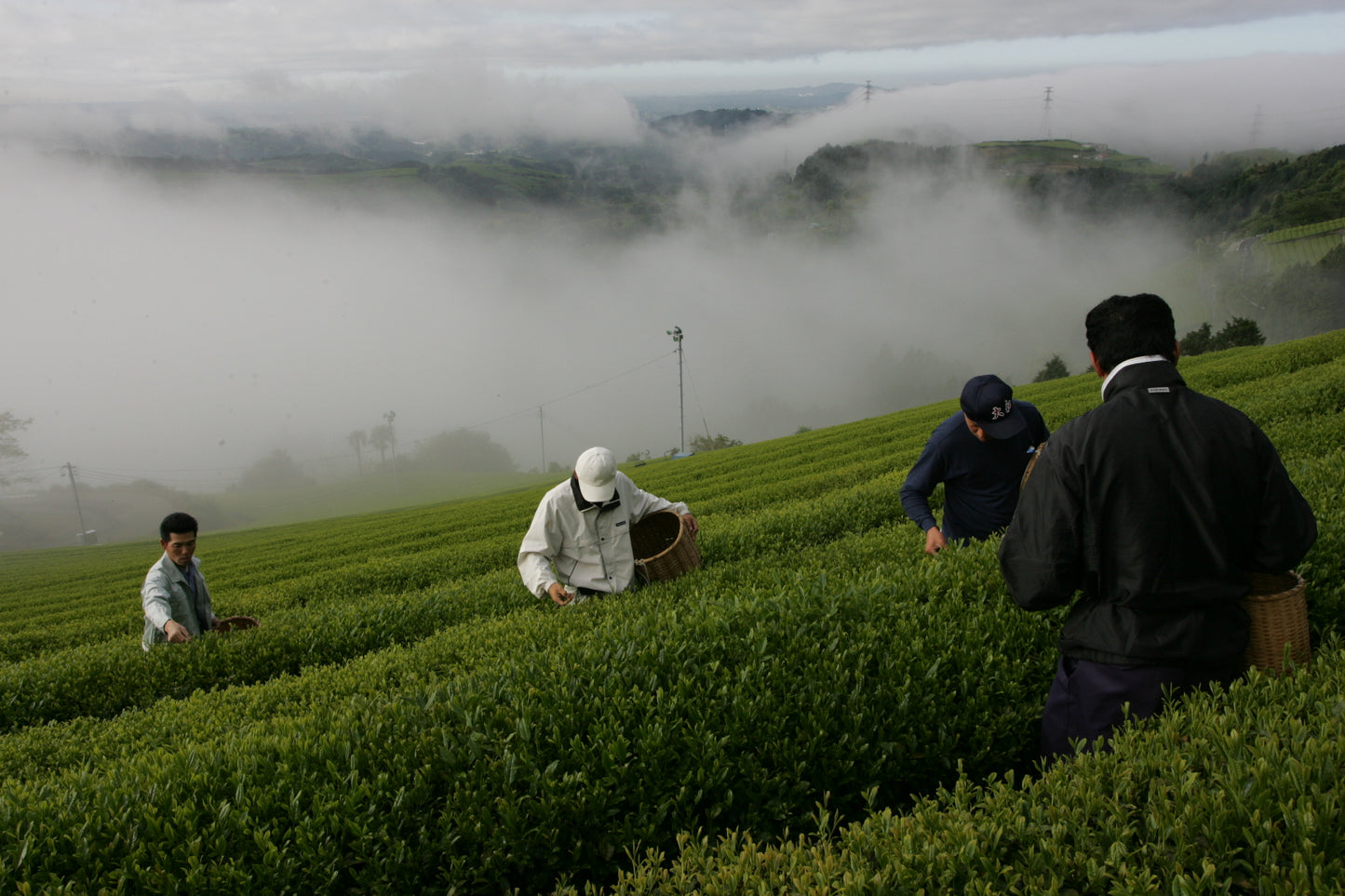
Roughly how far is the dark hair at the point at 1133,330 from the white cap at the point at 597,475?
141 inches

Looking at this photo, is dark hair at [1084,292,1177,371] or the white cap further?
the white cap

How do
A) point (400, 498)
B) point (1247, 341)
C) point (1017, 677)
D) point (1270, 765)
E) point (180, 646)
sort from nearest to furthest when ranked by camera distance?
point (1270, 765)
point (1017, 677)
point (180, 646)
point (1247, 341)
point (400, 498)

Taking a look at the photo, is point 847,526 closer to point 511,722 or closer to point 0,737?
point 511,722

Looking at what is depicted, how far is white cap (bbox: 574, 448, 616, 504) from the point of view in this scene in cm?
612

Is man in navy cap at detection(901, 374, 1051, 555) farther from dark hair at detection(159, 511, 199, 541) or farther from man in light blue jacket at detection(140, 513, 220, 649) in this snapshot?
dark hair at detection(159, 511, 199, 541)

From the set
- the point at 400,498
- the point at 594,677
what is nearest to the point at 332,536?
the point at 594,677

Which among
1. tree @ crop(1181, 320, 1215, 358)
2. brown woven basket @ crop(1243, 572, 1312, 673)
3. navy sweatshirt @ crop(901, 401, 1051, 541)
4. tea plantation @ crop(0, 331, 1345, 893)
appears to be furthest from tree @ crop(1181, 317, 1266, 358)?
brown woven basket @ crop(1243, 572, 1312, 673)

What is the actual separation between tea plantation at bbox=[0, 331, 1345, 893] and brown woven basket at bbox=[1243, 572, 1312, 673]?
0.55 feet

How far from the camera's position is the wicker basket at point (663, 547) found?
22.8 ft

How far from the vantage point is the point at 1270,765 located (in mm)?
2773

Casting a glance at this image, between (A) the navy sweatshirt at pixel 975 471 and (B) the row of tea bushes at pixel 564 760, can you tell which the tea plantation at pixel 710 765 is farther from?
(A) the navy sweatshirt at pixel 975 471

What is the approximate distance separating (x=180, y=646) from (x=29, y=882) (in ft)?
16.6

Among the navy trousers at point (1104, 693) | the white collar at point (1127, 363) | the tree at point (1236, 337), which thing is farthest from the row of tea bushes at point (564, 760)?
the tree at point (1236, 337)

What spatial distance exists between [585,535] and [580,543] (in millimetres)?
109
